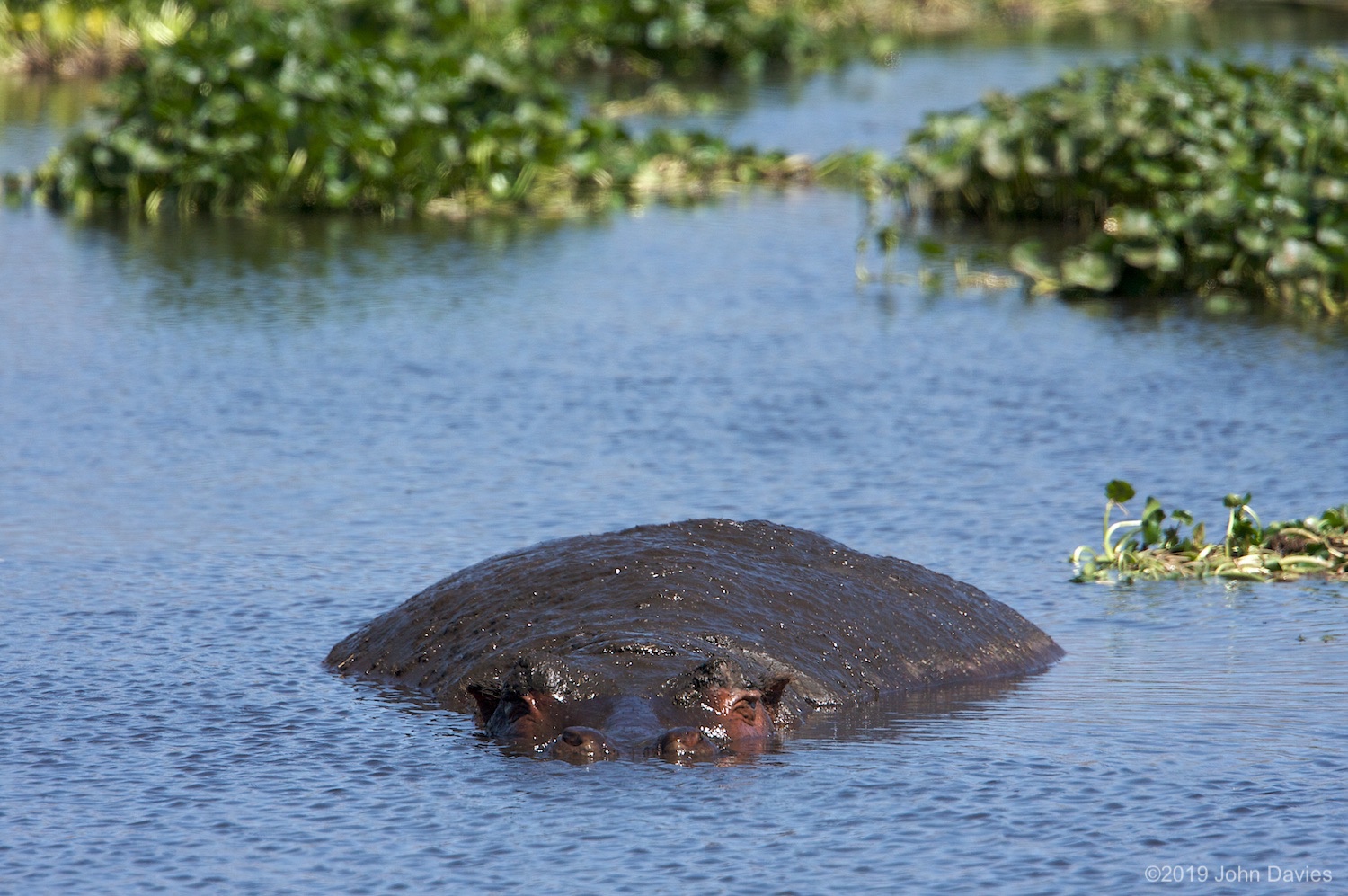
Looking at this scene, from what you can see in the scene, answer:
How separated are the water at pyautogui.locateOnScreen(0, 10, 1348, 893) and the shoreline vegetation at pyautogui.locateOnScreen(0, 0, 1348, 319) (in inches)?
A: 20.0

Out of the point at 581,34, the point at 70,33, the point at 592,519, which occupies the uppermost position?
the point at 581,34

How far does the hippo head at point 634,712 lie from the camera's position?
5047mm

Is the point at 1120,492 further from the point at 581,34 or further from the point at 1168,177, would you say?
the point at 581,34

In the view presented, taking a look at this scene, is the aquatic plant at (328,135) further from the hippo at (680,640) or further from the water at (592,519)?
the hippo at (680,640)

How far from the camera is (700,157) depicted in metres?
17.0

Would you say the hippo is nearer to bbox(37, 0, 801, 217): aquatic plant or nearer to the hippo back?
the hippo back

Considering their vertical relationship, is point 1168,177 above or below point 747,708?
above

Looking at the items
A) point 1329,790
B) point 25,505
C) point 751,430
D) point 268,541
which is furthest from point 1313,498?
point 25,505

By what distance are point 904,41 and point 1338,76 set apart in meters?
15.9

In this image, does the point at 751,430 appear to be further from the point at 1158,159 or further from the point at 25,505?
the point at 1158,159

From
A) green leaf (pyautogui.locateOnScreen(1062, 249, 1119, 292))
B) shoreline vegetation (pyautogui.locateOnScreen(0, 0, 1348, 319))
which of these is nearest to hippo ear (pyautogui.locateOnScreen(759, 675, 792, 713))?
shoreline vegetation (pyautogui.locateOnScreen(0, 0, 1348, 319))

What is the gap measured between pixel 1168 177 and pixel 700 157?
493cm

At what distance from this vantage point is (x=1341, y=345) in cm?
1099

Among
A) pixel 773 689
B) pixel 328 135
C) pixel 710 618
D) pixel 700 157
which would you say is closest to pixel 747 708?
pixel 773 689
